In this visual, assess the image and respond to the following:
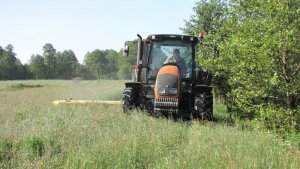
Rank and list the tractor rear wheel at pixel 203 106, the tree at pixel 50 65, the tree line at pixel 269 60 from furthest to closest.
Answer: the tree at pixel 50 65, the tractor rear wheel at pixel 203 106, the tree line at pixel 269 60

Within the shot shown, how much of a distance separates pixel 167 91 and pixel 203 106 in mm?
1060

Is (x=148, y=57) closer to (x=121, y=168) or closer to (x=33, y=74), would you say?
(x=121, y=168)

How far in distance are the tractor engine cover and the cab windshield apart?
1.04 metres

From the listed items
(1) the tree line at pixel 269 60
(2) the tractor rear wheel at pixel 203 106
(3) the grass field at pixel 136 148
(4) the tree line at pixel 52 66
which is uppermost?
(4) the tree line at pixel 52 66

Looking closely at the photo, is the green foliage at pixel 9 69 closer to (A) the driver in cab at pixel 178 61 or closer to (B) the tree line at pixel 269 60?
(A) the driver in cab at pixel 178 61

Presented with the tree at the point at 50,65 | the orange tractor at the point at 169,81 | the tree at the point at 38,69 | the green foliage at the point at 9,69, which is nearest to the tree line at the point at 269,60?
the orange tractor at the point at 169,81

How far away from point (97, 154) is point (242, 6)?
5817mm

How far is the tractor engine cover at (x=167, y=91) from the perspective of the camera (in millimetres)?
9898

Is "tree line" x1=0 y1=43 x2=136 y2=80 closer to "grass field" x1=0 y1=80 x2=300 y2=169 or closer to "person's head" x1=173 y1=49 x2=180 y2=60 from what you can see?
"person's head" x1=173 y1=49 x2=180 y2=60

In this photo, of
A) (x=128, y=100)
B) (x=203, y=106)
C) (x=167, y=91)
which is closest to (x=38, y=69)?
(x=128, y=100)

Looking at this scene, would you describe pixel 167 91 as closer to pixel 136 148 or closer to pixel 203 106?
pixel 203 106

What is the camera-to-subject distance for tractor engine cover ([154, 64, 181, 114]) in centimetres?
990

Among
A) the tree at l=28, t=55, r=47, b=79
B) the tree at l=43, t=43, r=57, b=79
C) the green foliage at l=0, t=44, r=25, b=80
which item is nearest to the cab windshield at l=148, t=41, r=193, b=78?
the green foliage at l=0, t=44, r=25, b=80

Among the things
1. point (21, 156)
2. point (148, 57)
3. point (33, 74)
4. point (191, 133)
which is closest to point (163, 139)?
point (191, 133)
